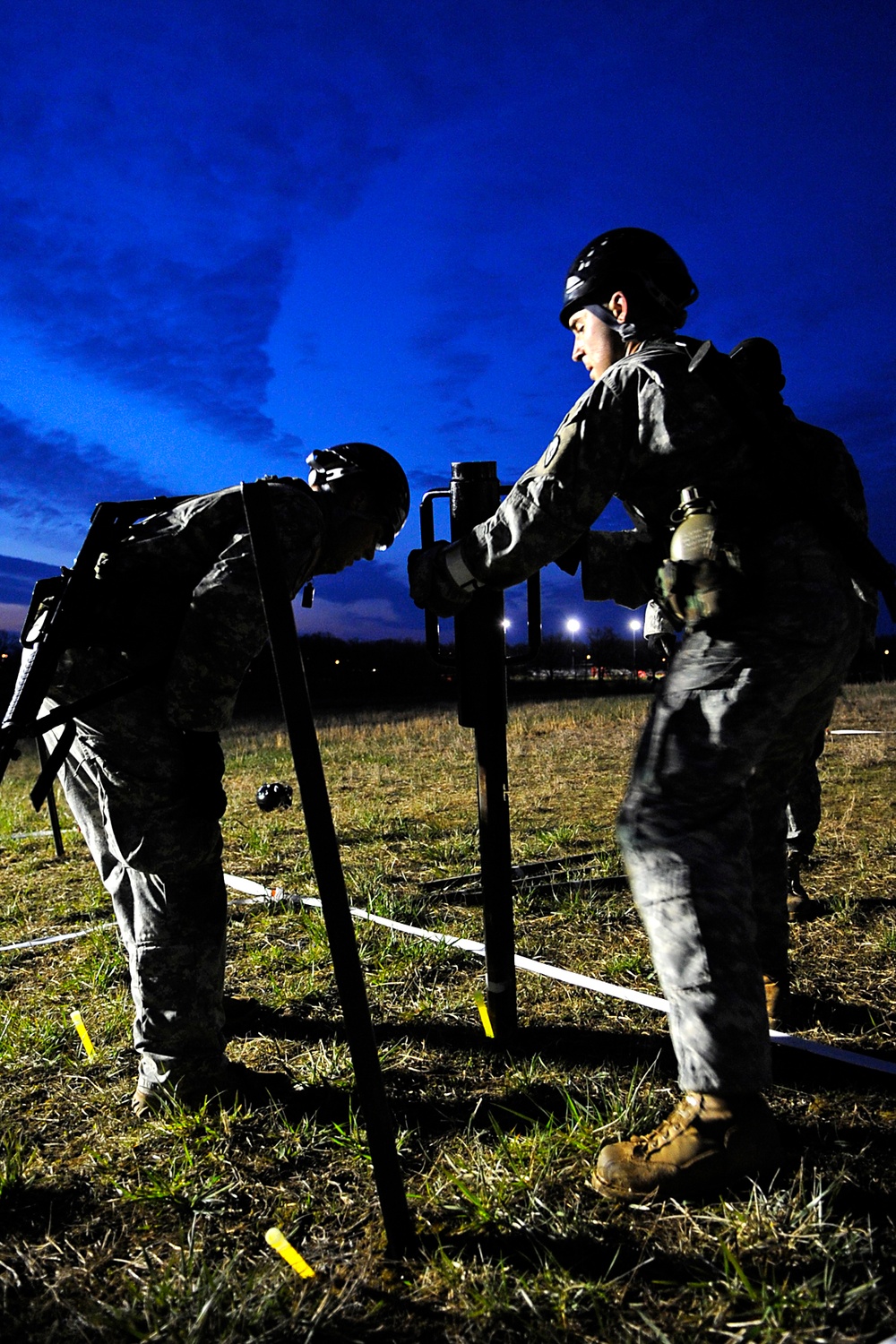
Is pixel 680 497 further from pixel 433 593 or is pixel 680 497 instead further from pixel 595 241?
pixel 595 241

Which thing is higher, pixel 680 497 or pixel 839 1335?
pixel 680 497

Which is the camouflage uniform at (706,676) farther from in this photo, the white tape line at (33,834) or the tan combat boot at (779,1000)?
the white tape line at (33,834)

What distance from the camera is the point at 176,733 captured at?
2.87 m

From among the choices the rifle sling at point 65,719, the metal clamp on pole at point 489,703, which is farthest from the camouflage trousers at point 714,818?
the rifle sling at point 65,719

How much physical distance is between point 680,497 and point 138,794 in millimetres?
2051

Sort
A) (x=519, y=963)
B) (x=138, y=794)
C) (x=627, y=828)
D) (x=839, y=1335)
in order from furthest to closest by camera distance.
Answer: (x=519, y=963) → (x=138, y=794) → (x=627, y=828) → (x=839, y=1335)

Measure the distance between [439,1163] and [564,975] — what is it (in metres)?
1.42

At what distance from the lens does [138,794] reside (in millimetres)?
2844

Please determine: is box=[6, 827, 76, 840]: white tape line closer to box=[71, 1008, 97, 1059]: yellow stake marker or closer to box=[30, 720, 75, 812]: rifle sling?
box=[71, 1008, 97, 1059]: yellow stake marker

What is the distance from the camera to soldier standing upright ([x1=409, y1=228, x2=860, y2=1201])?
2.19m

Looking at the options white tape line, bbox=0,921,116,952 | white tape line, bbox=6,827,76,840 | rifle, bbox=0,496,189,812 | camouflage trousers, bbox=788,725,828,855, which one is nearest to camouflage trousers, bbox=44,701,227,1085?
rifle, bbox=0,496,189,812

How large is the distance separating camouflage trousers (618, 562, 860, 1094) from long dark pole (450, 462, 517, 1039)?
797mm

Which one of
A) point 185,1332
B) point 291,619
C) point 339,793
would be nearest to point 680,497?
point 291,619

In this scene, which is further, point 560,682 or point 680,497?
point 560,682
